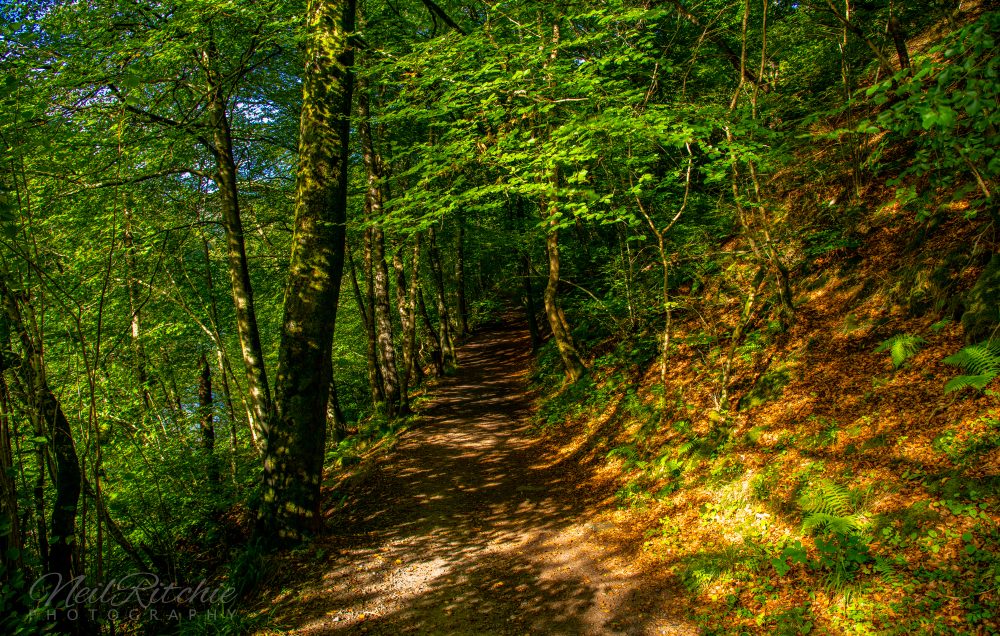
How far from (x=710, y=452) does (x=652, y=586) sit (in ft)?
6.67

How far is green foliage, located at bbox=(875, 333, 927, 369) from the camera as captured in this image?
469 centimetres

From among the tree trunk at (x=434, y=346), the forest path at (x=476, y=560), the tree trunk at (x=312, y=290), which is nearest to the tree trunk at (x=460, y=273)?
the tree trunk at (x=434, y=346)

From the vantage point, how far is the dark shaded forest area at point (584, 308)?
12.2ft

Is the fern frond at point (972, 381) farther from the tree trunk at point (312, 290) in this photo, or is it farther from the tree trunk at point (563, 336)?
the tree trunk at point (563, 336)

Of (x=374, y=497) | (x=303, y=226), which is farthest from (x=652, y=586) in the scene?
(x=303, y=226)

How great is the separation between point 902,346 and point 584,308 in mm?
6695

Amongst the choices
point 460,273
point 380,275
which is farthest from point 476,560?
point 460,273

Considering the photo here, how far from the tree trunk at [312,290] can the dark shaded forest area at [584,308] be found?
0.13ft

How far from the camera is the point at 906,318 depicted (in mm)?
5215

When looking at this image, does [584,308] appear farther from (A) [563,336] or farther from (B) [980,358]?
(B) [980,358]

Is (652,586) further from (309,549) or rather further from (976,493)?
(309,549)

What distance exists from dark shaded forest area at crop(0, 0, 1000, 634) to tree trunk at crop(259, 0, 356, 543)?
0.13 ft

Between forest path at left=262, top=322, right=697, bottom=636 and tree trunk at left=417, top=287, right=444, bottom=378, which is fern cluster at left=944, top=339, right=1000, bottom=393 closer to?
forest path at left=262, top=322, right=697, bottom=636

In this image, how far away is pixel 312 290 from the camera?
232 inches
